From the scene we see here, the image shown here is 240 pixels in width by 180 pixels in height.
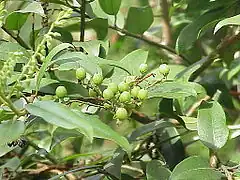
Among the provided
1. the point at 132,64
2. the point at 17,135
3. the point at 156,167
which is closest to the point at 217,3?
the point at 132,64

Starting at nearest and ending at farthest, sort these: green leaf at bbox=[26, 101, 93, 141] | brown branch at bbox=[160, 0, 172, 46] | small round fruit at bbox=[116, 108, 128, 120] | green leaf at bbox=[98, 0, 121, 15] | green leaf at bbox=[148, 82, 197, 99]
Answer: green leaf at bbox=[26, 101, 93, 141] < small round fruit at bbox=[116, 108, 128, 120] < green leaf at bbox=[148, 82, 197, 99] < green leaf at bbox=[98, 0, 121, 15] < brown branch at bbox=[160, 0, 172, 46]

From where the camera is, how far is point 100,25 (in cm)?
124

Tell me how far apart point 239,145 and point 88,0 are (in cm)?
75

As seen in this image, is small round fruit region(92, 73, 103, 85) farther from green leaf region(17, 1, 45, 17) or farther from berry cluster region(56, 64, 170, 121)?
green leaf region(17, 1, 45, 17)

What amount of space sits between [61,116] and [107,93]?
0.38 ft

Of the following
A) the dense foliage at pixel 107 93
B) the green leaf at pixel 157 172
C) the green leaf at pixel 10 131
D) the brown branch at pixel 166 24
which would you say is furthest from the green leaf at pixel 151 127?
the brown branch at pixel 166 24

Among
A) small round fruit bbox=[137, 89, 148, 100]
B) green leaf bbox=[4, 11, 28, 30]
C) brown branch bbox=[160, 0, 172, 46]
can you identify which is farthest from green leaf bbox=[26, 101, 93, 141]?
brown branch bbox=[160, 0, 172, 46]

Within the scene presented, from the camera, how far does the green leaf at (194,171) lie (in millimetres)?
858

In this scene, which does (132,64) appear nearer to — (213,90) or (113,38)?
(213,90)

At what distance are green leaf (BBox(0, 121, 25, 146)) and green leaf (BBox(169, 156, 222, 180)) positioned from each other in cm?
23

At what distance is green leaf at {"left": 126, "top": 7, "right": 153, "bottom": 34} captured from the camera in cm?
133

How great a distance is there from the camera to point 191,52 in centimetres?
160

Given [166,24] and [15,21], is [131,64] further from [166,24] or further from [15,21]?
[166,24]

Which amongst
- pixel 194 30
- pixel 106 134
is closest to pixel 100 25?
pixel 194 30
